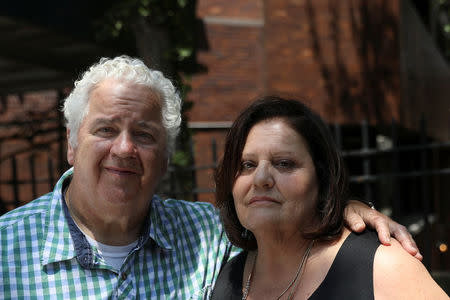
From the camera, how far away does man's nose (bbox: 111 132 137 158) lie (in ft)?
7.95

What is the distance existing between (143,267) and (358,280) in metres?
1.00

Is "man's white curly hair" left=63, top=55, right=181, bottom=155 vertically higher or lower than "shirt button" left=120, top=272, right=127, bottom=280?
higher

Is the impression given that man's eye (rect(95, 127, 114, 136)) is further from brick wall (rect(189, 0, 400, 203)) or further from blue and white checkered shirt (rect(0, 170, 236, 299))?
brick wall (rect(189, 0, 400, 203))

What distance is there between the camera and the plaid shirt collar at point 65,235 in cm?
233

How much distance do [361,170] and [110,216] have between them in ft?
34.7

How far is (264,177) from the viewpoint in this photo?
7.19 feet

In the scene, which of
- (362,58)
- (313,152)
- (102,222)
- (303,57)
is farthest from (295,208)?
(362,58)

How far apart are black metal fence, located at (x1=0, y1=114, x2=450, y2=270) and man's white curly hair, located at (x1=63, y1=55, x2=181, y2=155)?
39.9 inches

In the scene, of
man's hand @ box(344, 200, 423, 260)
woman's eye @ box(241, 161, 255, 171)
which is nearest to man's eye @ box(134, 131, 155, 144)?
woman's eye @ box(241, 161, 255, 171)

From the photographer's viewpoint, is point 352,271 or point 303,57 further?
point 303,57

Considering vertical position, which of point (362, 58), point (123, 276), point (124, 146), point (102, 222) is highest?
point (362, 58)

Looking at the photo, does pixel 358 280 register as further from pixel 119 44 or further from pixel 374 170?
pixel 374 170

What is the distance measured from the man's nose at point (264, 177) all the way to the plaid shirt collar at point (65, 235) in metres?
0.65

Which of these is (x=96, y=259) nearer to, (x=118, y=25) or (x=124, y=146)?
(x=124, y=146)
